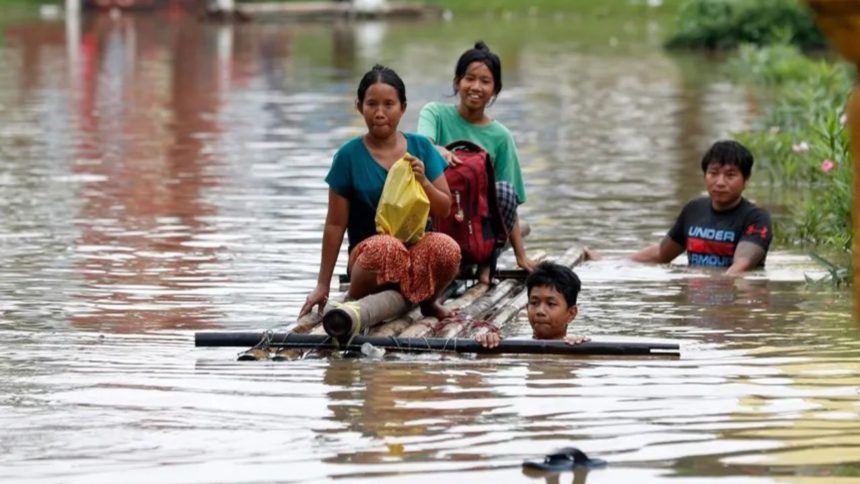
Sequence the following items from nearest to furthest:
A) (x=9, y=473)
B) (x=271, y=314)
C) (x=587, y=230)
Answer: (x=9, y=473)
(x=271, y=314)
(x=587, y=230)

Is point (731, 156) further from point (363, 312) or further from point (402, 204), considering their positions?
point (363, 312)

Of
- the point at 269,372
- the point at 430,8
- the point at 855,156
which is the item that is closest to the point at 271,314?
the point at 269,372

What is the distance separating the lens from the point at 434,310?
8.87 m

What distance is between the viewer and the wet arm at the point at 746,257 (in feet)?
35.4

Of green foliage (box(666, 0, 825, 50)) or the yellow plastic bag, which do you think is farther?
green foliage (box(666, 0, 825, 50))

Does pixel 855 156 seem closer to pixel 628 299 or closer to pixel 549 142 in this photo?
pixel 628 299

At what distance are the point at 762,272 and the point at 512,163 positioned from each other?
1.63 m

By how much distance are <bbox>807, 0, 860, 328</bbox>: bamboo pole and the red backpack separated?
459cm

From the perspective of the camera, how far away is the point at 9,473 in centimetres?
614

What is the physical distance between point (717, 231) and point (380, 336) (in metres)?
3.38

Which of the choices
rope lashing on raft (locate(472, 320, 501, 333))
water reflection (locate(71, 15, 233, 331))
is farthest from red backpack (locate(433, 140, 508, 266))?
water reflection (locate(71, 15, 233, 331))

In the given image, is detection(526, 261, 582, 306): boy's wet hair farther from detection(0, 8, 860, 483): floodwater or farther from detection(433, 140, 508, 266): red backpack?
detection(433, 140, 508, 266): red backpack

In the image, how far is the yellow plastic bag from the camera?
858 centimetres

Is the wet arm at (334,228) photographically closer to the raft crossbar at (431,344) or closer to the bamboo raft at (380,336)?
the bamboo raft at (380,336)
